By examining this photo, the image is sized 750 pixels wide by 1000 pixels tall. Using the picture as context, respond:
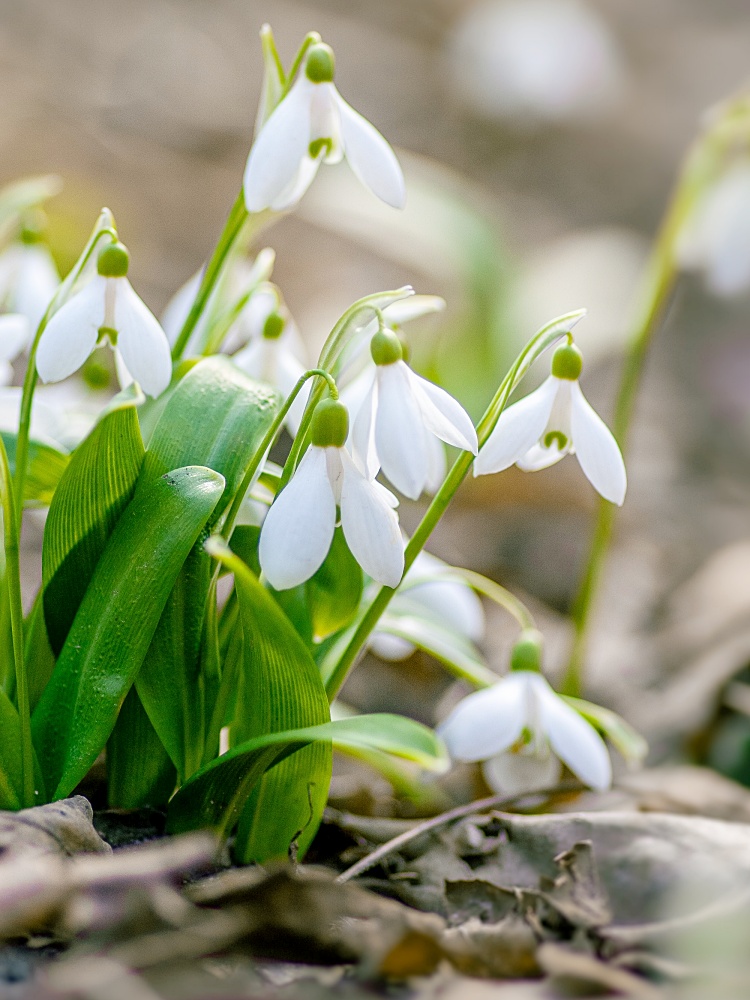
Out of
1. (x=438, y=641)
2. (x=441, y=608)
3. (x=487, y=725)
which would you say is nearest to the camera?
(x=487, y=725)

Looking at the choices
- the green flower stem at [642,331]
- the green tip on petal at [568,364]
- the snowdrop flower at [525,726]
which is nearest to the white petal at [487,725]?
the snowdrop flower at [525,726]

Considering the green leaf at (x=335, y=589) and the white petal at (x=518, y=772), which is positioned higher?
the green leaf at (x=335, y=589)

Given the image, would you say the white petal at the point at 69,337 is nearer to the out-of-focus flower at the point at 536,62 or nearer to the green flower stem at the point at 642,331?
the green flower stem at the point at 642,331

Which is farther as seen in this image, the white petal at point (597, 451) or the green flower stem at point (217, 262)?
the green flower stem at point (217, 262)

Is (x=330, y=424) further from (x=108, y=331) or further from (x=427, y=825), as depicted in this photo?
(x=427, y=825)

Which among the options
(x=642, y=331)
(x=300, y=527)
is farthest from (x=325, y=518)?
(x=642, y=331)

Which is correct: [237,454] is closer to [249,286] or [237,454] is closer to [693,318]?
[249,286]
